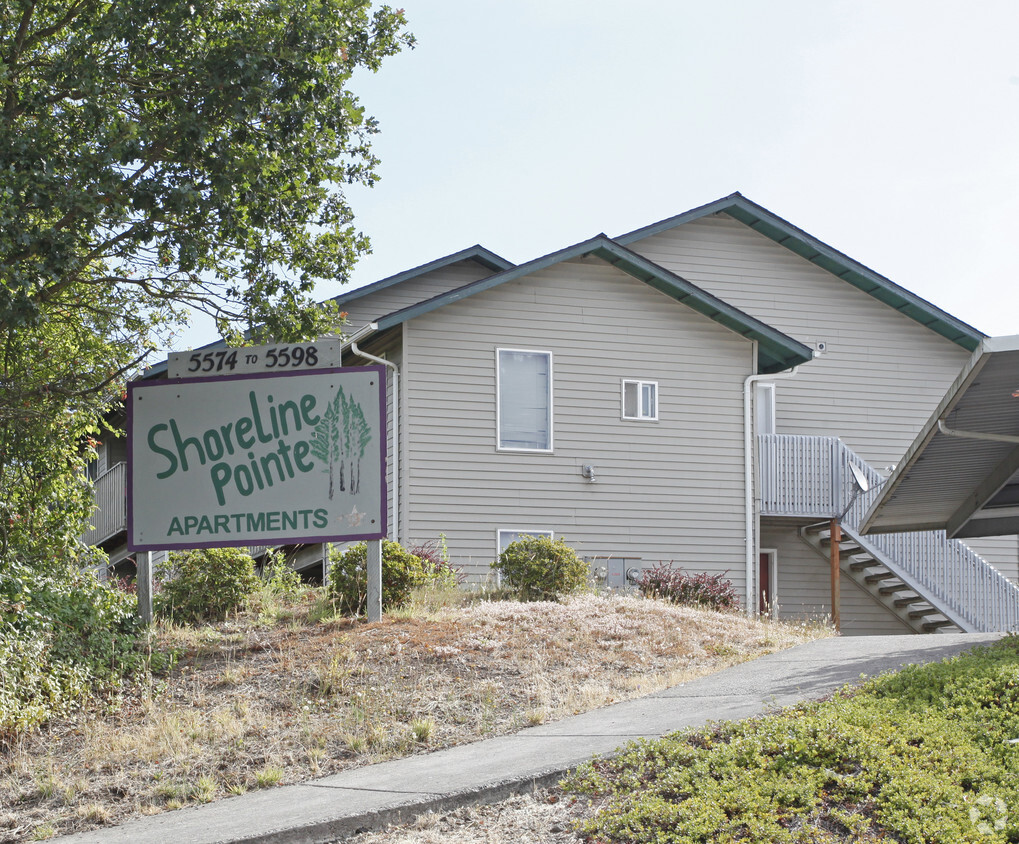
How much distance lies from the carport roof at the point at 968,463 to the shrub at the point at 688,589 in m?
5.38

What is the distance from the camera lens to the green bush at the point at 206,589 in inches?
531

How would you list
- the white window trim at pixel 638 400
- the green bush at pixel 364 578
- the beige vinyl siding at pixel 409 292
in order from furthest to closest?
the beige vinyl siding at pixel 409 292, the white window trim at pixel 638 400, the green bush at pixel 364 578

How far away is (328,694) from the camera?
1027 centimetres

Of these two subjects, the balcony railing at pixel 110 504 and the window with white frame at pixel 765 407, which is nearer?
the window with white frame at pixel 765 407

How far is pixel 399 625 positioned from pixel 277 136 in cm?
509

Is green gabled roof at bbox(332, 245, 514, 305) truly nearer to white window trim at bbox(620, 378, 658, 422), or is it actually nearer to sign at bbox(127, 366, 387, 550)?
white window trim at bbox(620, 378, 658, 422)

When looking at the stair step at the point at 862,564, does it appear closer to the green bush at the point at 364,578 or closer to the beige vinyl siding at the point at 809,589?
the beige vinyl siding at the point at 809,589

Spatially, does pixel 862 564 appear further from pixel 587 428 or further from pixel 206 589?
pixel 206 589

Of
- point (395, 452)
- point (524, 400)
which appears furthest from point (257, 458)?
point (524, 400)

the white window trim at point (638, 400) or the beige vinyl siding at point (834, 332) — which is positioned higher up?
the beige vinyl siding at point (834, 332)

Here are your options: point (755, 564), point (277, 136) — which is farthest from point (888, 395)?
point (277, 136)

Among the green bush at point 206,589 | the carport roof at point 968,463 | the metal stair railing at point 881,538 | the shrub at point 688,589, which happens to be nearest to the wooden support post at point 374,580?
the green bush at point 206,589

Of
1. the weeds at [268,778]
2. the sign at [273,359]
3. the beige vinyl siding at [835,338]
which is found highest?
the beige vinyl siding at [835,338]

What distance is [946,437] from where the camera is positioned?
10.7 metres
